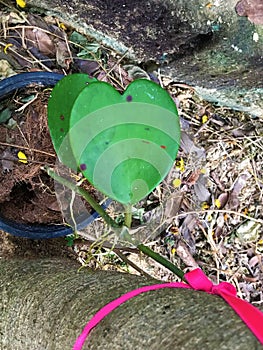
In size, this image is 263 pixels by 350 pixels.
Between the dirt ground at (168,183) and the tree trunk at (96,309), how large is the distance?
191 millimetres

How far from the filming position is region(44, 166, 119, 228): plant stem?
1053 millimetres

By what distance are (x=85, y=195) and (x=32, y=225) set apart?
0.25 metres

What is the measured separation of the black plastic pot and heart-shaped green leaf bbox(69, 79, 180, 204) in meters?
0.25

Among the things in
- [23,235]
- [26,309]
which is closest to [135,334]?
[26,309]

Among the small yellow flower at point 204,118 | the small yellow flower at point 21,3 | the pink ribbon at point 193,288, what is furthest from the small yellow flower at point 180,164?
the pink ribbon at point 193,288

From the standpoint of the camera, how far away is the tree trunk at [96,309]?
63cm

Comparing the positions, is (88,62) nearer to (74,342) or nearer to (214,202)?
(214,202)

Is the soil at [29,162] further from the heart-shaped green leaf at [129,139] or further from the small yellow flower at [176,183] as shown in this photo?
the small yellow flower at [176,183]

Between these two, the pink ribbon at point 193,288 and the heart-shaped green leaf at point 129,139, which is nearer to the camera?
the pink ribbon at point 193,288

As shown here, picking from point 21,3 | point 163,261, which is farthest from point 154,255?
point 21,3

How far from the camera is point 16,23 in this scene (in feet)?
4.35

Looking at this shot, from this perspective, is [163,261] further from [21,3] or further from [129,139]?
[21,3]

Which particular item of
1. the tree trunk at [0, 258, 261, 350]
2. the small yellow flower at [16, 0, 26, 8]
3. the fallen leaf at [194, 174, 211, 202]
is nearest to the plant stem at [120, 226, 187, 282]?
the tree trunk at [0, 258, 261, 350]

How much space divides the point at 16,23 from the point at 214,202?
75 centimetres
